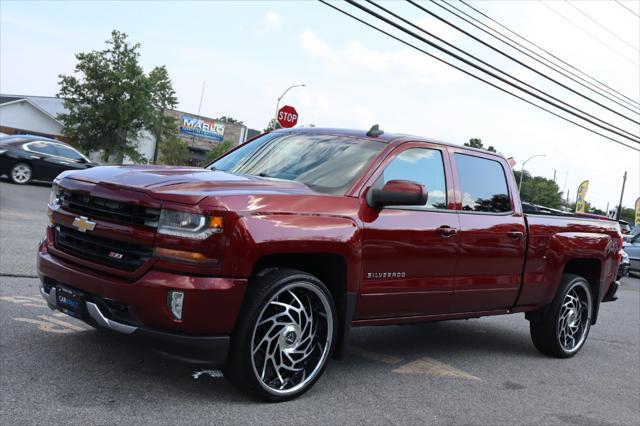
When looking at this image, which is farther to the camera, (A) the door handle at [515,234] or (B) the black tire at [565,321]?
(B) the black tire at [565,321]

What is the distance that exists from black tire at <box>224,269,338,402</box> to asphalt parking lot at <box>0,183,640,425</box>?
0.15 meters

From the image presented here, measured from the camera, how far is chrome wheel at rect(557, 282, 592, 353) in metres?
6.63

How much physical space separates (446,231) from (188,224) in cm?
218

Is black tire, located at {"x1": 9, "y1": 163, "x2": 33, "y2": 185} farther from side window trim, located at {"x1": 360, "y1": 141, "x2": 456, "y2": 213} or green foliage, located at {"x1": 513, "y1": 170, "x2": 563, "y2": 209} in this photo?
green foliage, located at {"x1": 513, "y1": 170, "x2": 563, "y2": 209}

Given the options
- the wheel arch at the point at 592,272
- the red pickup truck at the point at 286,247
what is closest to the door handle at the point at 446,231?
the red pickup truck at the point at 286,247

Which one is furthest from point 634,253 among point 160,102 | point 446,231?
point 160,102

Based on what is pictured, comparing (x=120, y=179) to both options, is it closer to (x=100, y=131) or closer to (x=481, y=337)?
(x=481, y=337)

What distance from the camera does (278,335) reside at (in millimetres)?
4070

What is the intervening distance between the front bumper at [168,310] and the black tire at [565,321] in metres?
3.89

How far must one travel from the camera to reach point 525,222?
5957 millimetres

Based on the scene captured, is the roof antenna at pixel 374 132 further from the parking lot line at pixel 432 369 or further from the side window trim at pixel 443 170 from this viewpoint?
the parking lot line at pixel 432 369

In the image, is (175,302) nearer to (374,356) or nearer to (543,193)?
(374,356)

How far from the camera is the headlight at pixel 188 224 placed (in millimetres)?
3666

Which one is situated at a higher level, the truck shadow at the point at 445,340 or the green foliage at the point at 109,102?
the green foliage at the point at 109,102
